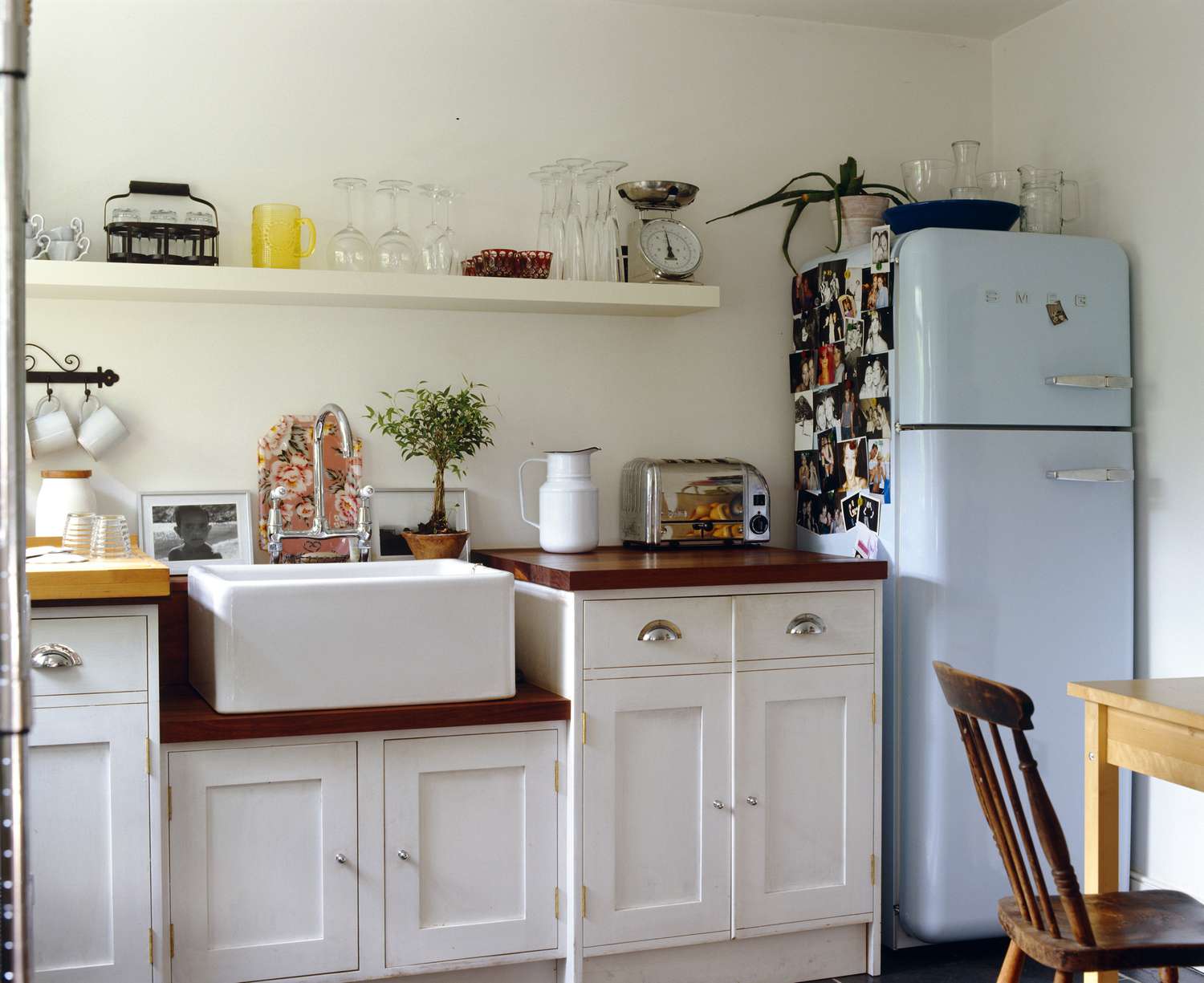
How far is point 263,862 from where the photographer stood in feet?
7.56

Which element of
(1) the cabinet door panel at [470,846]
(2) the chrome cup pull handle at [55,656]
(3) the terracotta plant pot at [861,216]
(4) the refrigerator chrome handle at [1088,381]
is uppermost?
(3) the terracotta plant pot at [861,216]

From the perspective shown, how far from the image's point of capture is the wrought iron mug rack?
2.69 meters

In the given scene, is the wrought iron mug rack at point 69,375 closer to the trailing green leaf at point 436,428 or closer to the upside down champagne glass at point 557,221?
the trailing green leaf at point 436,428

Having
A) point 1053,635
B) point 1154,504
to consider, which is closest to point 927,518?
point 1053,635

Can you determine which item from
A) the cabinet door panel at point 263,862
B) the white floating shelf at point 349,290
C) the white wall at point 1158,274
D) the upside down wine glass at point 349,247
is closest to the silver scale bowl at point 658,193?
the white floating shelf at point 349,290

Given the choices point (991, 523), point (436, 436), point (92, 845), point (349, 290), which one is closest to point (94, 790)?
point (92, 845)

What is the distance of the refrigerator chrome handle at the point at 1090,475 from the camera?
2.82m

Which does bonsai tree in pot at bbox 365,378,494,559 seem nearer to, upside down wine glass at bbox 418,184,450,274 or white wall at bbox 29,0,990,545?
white wall at bbox 29,0,990,545

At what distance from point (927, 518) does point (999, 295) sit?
21.6 inches

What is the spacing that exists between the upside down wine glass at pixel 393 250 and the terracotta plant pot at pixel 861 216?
114 centimetres

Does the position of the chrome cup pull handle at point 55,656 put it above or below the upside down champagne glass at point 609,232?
below

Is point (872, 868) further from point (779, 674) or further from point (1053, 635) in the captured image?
point (1053, 635)

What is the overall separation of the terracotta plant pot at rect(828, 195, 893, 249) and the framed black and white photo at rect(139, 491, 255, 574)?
168 cm

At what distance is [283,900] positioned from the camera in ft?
7.61
